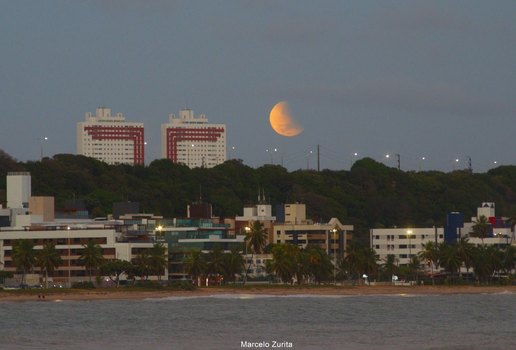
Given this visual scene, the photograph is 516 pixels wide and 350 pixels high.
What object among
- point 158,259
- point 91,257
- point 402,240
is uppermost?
point 402,240

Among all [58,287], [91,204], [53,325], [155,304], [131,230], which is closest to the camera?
[53,325]

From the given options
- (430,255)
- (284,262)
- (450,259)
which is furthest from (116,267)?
(430,255)

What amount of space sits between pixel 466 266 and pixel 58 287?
4411 centimetres

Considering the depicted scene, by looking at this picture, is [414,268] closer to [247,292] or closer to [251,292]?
[247,292]

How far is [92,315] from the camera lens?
9819cm

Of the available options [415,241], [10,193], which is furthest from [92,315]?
[415,241]

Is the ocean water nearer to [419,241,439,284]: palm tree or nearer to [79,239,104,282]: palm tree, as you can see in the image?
[79,239,104,282]: palm tree

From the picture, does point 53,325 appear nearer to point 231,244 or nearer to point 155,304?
point 155,304

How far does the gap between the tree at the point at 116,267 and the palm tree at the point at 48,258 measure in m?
4.33

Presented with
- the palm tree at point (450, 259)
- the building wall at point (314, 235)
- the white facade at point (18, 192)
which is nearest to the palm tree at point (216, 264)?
the palm tree at point (450, 259)

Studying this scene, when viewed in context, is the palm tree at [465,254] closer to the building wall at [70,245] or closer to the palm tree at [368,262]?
the palm tree at [368,262]

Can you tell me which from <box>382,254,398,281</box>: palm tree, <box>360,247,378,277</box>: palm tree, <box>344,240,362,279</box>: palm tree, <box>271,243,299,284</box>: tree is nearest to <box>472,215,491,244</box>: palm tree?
<box>382,254,398,281</box>: palm tree

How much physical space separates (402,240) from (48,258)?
2330 inches

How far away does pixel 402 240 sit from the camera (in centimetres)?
18112
